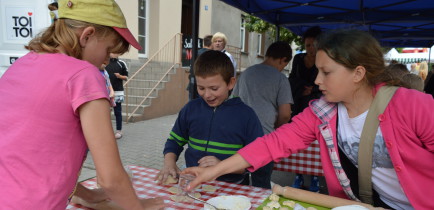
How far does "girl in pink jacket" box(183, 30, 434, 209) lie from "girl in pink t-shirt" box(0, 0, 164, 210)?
0.60 metres

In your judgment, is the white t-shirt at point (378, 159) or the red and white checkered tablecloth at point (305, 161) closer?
the white t-shirt at point (378, 159)

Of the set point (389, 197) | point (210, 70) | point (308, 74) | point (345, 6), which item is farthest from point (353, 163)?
point (345, 6)

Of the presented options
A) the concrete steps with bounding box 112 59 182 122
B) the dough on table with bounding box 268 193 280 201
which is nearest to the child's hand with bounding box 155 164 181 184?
the dough on table with bounding box 268 193 280 201

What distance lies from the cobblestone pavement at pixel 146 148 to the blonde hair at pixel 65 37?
2663 millimetres

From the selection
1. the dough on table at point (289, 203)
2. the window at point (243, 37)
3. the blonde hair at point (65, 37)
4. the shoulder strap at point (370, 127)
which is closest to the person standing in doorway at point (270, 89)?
the shoulder strap at point (370, 127)

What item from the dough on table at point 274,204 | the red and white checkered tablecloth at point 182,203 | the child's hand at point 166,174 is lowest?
the red and white checkered tablecloth at point 182,203

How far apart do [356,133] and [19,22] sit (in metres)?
3.41

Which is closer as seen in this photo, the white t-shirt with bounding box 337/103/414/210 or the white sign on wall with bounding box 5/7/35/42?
the white t-shirt with bounding box 337/103/414/210

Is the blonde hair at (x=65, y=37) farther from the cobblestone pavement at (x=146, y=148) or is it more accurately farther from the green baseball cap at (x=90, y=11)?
the cobblestone pavement at (x=146, y=148)

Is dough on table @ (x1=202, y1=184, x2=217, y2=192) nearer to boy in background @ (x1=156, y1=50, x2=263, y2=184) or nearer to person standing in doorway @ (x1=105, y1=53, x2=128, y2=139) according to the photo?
boy in background @ (x1=156, y1=50, x2=263, y2=184)

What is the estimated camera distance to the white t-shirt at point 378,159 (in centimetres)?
144

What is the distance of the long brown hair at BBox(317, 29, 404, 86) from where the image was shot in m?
1.42

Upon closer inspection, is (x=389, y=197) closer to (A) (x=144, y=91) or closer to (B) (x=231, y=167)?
(B) (x=231, y=167)

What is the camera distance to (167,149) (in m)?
2.03
